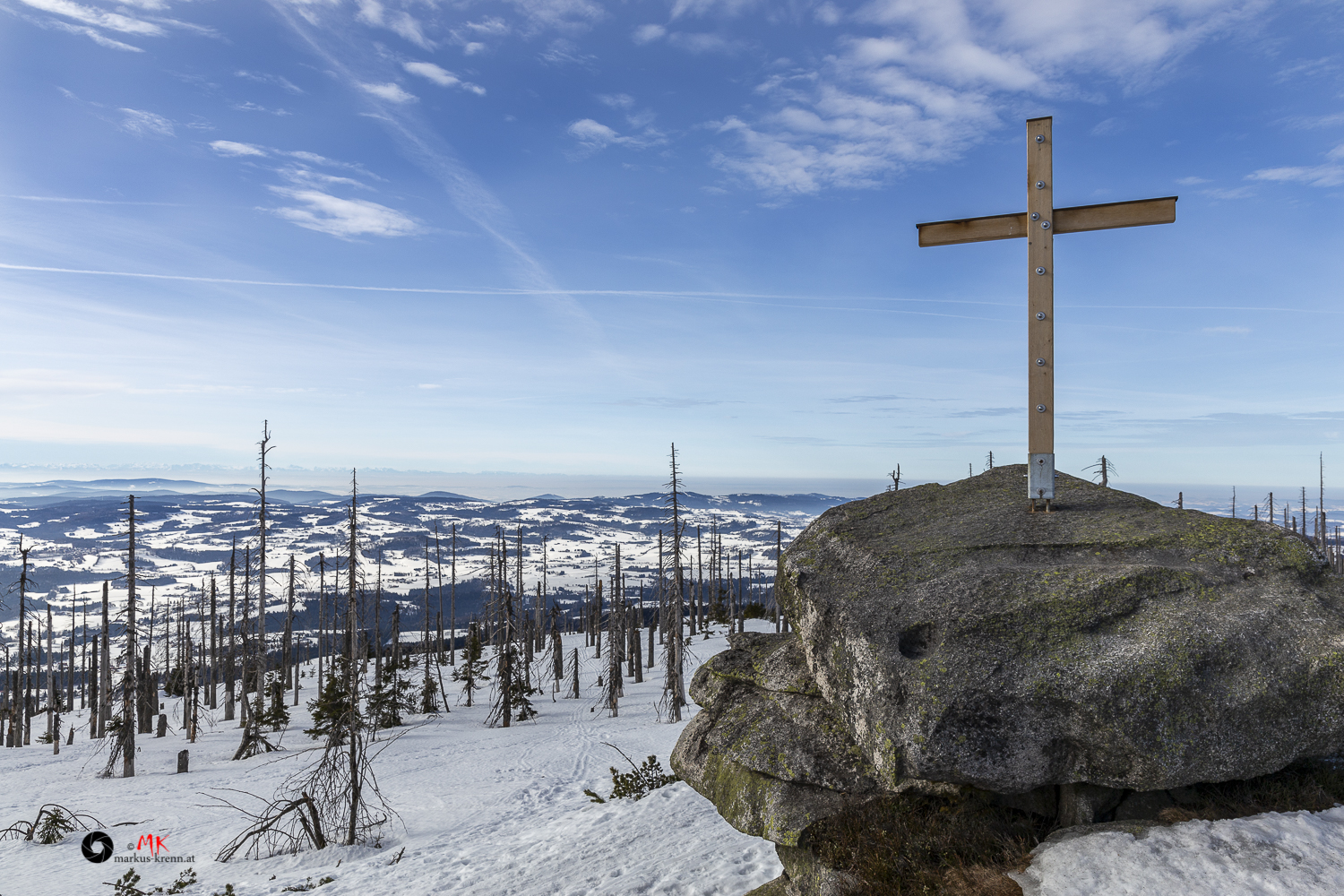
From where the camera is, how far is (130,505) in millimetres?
27828

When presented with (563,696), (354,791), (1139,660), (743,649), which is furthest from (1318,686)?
(563,696)

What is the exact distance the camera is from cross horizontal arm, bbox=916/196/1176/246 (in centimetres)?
765

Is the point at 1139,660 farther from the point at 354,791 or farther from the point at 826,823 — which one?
the point at 354,791

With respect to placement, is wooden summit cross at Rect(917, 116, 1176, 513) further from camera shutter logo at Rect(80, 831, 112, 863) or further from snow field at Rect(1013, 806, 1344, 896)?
camera shutter logo at Rect(80, 831, 112, 863)

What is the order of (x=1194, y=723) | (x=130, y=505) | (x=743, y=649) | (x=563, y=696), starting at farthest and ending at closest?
(x=563, y=696) < (x=130, y=505) < (x=743, y=649) < (x=1194, y=723)

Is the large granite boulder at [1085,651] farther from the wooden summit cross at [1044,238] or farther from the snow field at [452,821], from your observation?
the snow field at [452,821]

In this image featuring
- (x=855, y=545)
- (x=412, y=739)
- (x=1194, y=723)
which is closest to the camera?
(x=1194, y=723)

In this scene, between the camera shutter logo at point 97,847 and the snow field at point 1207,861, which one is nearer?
the snow field at point 1207,861

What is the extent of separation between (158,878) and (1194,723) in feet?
63.9

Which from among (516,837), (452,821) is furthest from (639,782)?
(452,821)

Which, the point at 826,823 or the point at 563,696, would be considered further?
the point at 563,696

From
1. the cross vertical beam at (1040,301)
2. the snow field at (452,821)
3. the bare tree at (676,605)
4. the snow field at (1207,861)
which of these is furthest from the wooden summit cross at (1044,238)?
the bare tree at (676,605)

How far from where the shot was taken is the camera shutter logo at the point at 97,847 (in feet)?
56.3

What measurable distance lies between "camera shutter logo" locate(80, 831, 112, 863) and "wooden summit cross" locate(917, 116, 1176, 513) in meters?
23.2
